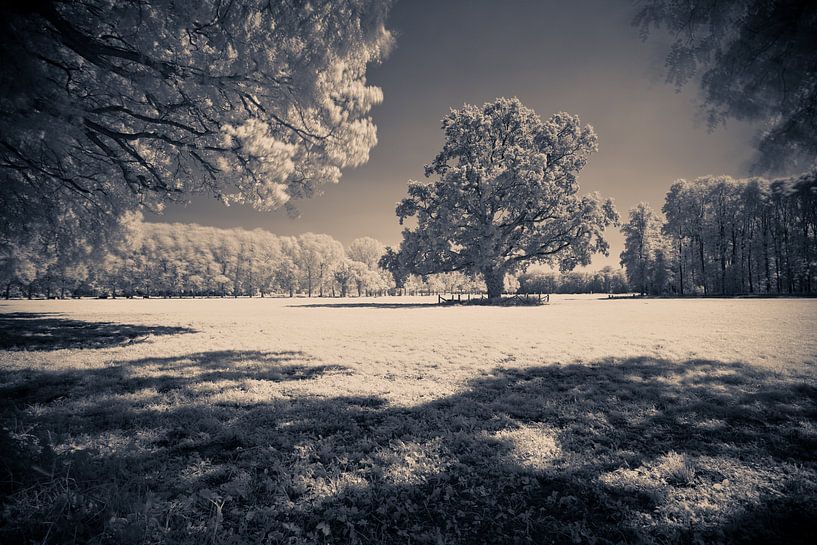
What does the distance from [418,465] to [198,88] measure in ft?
26.6

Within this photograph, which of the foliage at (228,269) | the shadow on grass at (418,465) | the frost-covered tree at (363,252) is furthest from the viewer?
the frost-covered tree at (363,252)

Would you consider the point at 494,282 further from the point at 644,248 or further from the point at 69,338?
the point at 644,248

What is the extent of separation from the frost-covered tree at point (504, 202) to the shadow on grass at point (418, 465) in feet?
76.6

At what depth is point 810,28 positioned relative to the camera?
286 cm

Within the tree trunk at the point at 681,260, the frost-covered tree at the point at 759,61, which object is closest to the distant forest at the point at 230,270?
the tree trunk at the point at 681,260

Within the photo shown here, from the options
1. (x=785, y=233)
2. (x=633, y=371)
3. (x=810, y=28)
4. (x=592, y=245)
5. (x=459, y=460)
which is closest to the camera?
(x=810, y=28)

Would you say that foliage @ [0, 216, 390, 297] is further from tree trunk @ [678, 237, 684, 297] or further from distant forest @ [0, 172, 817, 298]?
tree trunk @ [678, 237, 684, 297]

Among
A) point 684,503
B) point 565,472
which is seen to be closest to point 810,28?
point 684,503

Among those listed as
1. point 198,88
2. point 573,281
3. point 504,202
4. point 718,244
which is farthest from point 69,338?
point 573,281

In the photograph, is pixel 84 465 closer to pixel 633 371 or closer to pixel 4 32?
pixel 4 32

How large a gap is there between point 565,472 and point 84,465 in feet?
15.1

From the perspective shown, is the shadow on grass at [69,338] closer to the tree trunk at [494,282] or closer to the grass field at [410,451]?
the grass field at [410,451]

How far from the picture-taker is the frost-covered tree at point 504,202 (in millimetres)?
27469

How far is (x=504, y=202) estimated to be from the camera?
2769 cm
